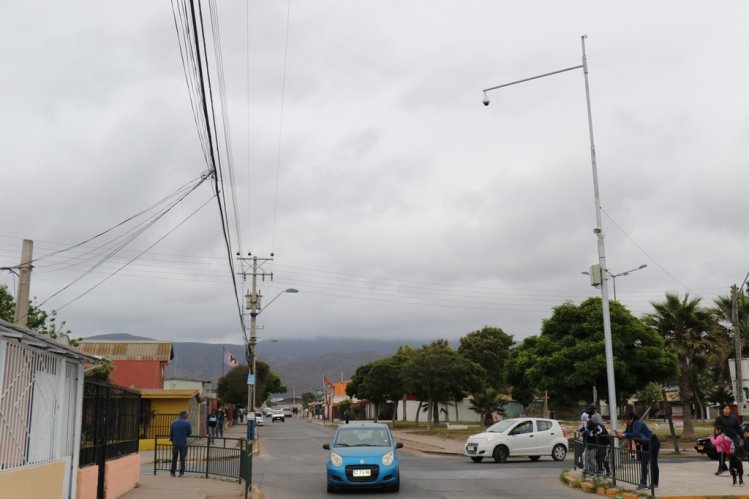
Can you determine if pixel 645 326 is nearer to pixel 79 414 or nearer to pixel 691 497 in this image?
pixel 691 497

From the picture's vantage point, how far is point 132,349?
56406 millimetres

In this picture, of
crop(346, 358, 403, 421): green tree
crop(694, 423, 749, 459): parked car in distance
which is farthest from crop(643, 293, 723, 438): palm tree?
crop(346, 358, 403, 421): green tree

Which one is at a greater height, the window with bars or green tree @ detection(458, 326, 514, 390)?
green tree @ detection(458, 326, 514, 390)

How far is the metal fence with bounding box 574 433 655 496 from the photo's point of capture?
47.0 ft

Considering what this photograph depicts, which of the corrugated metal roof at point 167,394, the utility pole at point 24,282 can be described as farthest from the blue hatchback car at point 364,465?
the corrugated metal roof at point 167,394

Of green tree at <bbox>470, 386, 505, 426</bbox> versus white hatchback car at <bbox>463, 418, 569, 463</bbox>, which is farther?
green tree at <bbox>470, 386, 505, 426</bbox>

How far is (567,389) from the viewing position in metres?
31.5

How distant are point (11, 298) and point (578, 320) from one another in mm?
26181

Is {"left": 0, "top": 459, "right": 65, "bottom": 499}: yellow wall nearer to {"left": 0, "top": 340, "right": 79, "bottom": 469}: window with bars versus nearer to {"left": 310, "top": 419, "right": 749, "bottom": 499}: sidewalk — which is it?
{"left": 0, "top": 340, "right": 79, "bottom": 469}: window with bars

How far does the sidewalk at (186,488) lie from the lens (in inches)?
602

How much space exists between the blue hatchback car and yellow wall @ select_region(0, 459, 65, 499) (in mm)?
6457

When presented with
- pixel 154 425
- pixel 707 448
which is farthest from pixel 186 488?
pixel 154 425

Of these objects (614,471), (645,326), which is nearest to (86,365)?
(614,471)

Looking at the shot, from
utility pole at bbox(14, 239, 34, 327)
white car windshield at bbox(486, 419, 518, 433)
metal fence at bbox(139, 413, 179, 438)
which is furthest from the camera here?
metal fence at bbox(139, 413, 179, 438)
